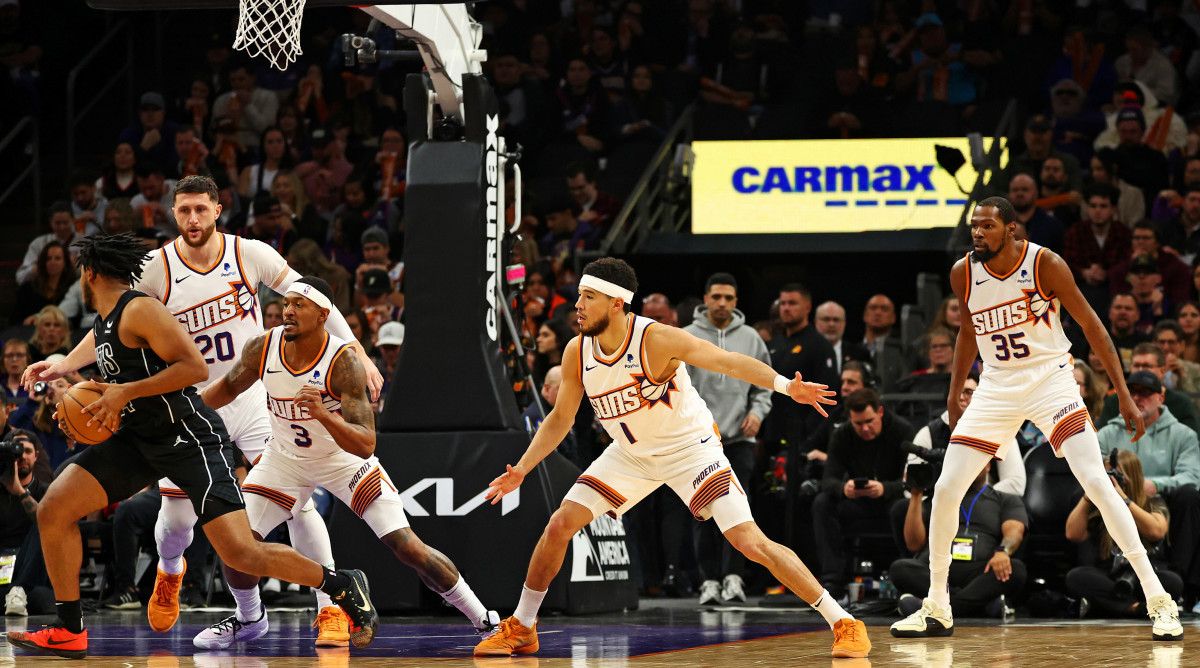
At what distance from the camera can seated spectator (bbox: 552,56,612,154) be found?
17.7 metres

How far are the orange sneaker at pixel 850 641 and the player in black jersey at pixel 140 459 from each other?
104 inches

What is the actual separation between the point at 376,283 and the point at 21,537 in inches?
153

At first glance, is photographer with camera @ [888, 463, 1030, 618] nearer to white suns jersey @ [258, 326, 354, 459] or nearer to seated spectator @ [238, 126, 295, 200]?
white suns jersey @ [258, 326, 354, 459]

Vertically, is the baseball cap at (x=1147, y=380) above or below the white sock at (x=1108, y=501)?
above

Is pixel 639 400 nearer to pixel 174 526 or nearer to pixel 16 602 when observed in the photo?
pixel 174 526

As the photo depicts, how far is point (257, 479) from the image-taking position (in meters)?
8.31

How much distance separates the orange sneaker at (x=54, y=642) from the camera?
7555 mm

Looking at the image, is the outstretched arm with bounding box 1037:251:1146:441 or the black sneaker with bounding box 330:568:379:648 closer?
the black sneaker with bounding box 330:568:379:648

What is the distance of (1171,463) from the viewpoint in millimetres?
10727

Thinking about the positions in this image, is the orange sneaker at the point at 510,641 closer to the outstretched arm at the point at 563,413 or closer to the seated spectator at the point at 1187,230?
the outstretched arm at the point at 563,413

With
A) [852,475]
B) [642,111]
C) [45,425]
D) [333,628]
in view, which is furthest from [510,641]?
[642,111]

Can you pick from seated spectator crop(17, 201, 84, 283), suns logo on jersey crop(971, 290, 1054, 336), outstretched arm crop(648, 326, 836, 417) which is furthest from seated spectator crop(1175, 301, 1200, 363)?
seated spectator crop(17, 201, 84, 283)

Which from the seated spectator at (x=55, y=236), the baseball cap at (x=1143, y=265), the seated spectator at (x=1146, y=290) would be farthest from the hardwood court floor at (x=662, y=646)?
the seated spectator at (x=55, y=236)

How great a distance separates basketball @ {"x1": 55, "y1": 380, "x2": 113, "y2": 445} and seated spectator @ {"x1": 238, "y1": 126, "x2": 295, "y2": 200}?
9730 millimetres
